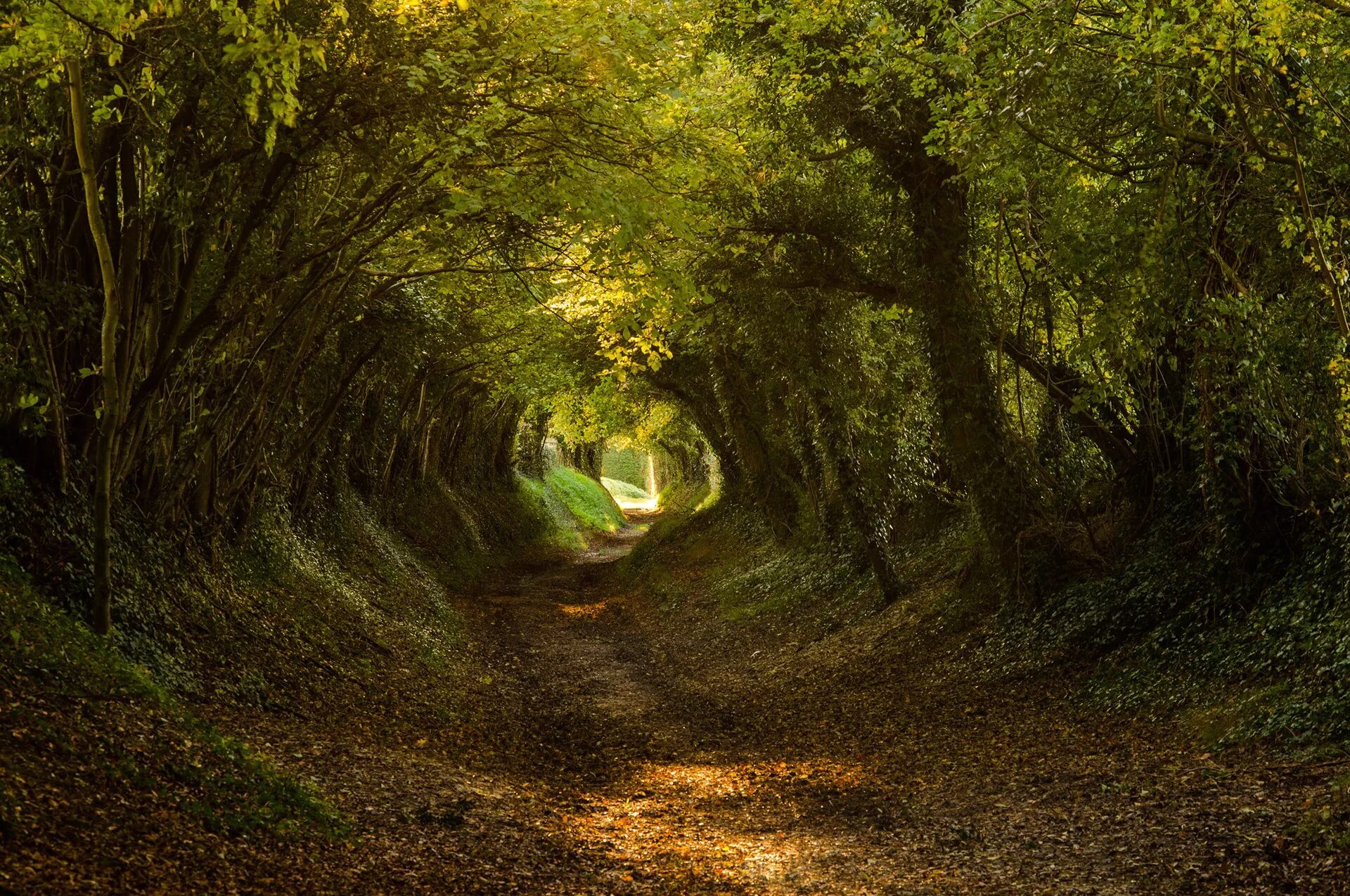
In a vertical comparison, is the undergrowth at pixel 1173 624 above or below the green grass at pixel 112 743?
below

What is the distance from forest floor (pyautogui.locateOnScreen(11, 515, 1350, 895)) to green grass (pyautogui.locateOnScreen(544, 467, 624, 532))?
122ft

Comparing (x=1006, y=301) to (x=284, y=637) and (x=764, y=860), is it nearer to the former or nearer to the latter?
(x=764, y=860)

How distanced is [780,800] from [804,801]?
213 mm

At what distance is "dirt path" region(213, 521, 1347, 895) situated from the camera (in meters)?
6.43

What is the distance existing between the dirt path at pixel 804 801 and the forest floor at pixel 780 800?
3 centimetres

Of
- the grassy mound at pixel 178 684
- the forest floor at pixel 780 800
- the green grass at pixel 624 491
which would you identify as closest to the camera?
the grassy mound at pixel 178 684

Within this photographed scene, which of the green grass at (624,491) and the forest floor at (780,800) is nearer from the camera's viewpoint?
the forest floor at (780,800)

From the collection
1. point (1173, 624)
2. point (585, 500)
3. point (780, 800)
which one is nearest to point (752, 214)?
point (1173, 624)

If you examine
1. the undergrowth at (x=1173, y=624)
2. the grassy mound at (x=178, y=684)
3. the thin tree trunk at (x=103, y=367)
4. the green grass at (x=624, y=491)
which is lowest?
the green grass at (x=624, y=491)

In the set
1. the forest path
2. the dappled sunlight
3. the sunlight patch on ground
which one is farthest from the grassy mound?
the sunlight patch on ground

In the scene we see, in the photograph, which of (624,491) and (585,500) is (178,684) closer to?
(585,500)

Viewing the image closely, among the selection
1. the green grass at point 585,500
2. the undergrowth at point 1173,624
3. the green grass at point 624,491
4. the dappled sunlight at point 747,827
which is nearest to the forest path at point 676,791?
the dappled sunlight at point 747,827

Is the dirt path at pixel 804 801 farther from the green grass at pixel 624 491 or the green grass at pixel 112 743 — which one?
the green grass at pixel 624 491

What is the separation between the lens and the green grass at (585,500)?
51.2 meters
